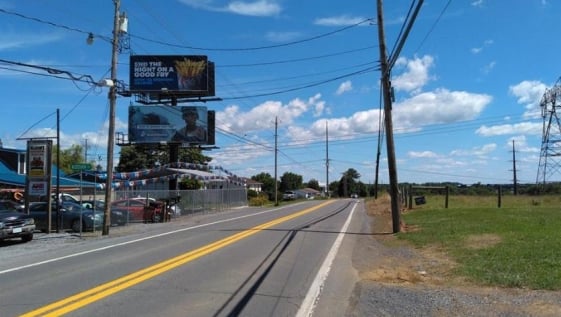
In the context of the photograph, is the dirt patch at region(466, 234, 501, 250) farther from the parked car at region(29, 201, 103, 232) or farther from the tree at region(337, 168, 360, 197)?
the tree at region(337, 168, 360, 197)

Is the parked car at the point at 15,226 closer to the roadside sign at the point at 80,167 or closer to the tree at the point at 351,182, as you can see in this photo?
the roadside sign at the point at 80,167

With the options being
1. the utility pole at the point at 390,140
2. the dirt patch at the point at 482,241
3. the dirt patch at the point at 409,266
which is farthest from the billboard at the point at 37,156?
the dirt patch at the point at 482,241

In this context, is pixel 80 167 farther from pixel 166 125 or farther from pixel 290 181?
pixel 290 181

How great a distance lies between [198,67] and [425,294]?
5543cm

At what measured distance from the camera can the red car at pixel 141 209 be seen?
31.6m

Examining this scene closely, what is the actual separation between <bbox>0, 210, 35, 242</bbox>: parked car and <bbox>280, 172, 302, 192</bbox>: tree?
163474mm

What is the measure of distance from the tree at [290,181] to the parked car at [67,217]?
158503mm

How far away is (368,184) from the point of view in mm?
168625

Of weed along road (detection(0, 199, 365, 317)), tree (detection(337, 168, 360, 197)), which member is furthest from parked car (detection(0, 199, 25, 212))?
tree (detection(337, 168, 360, 197))

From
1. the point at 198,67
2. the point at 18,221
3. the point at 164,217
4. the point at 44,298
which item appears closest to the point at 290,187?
the point at 198,67

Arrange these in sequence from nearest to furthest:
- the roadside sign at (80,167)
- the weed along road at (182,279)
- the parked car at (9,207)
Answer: the weed along road at (182,279) < the roadside sign at (80,167) < the parked car at (9,207)

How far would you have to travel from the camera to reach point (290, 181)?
7431 inches

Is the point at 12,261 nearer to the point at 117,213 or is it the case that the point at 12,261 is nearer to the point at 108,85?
the point at 108,85

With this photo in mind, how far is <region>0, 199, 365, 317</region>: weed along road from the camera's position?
8.26m
